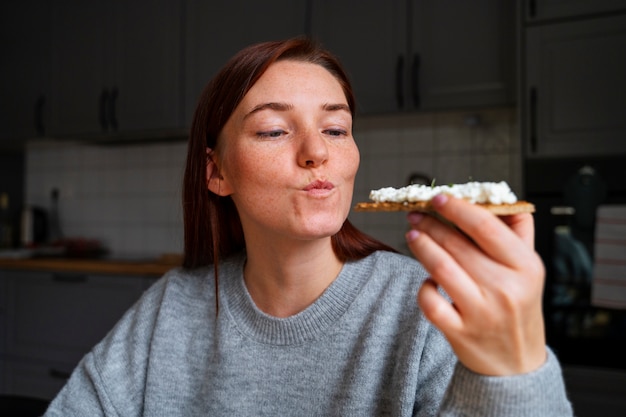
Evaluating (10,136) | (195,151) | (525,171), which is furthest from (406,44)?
(10,136)

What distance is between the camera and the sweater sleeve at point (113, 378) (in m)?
1.11

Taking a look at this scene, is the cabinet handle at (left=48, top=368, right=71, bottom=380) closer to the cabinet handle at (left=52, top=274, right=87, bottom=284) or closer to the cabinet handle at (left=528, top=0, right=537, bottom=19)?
the cabinet handle at (left=52, top=274, right=87, bottom=284)

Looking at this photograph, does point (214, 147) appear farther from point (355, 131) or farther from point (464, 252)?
point (355, 131)

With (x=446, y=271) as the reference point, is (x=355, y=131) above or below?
above

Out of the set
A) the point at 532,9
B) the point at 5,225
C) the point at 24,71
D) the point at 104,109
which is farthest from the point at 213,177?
the point at 5,225

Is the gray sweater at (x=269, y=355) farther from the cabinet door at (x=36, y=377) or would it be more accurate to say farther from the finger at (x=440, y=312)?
the cabinet door at (x=36, y=377)

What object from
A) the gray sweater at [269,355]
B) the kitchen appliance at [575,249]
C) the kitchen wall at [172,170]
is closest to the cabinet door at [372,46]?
the kitchen wall at [172,170]

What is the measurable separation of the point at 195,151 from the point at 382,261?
39cm

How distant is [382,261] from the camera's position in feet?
3.66

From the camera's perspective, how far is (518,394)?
2.07 feet

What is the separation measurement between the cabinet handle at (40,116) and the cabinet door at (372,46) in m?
1.75

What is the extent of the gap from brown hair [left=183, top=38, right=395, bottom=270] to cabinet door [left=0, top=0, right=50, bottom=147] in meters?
2.69

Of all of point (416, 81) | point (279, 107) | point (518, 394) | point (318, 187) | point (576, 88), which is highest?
point (416, 81)

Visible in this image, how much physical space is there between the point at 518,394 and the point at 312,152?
0.46 metres
